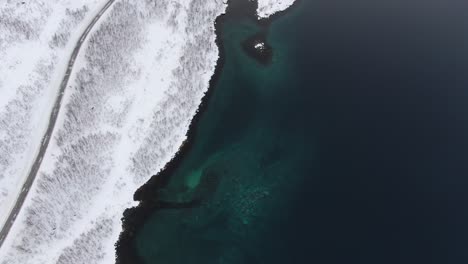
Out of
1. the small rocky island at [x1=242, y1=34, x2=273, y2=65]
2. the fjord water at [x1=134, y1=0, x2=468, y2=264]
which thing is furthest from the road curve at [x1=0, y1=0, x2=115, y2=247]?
the small rocky island at [x1=242, y1=34, x2=273, y2=65]

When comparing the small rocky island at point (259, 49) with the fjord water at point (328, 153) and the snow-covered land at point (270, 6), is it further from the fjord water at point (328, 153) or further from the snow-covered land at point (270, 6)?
the snow-covered land at point (270, 6)

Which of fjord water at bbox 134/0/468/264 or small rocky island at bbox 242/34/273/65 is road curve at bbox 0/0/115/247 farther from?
small rocky island at bbox 242/34/273/65

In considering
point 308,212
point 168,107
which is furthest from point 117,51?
point 308,212

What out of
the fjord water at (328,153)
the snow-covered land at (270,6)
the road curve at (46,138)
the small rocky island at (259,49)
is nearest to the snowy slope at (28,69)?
the road curve at (46,138)

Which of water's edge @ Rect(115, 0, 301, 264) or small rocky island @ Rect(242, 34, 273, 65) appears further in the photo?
small rocky island @ Rect(242, 34, 273, 65)

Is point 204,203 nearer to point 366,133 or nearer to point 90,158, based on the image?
point 90,158

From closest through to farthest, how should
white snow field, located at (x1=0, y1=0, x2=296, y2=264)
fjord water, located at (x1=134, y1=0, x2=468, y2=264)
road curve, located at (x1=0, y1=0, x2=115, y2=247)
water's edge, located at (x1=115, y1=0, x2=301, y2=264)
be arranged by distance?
road curve, located at (x1=0, y1=0, x2=115, y2=247) → fjord water, located at (x1=134, y1=0, x2=468, y2=264) → water's edge, located at (x1=115, y1=0, x2=301, y2=264) → white snow field, located at (x1=0, y1=0, x2=296, y2=264)

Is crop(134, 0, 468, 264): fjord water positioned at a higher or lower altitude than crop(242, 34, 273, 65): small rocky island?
lower
